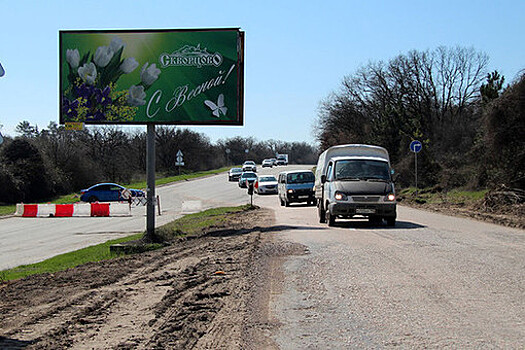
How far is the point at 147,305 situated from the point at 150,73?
10.9 meters

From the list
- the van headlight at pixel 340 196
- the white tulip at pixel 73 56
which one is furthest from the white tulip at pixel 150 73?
the van headlight at pixel 340 196

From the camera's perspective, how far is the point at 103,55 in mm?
17391

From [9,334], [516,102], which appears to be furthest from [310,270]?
[516,102]

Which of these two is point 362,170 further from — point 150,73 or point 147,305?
point 147,305

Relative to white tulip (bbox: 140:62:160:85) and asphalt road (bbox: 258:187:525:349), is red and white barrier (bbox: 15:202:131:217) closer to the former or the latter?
white tulip (bbox: 140:62:160:85)

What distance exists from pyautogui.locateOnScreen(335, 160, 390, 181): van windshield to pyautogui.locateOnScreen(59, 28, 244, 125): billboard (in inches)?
147

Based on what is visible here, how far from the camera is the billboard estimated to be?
17.3 m

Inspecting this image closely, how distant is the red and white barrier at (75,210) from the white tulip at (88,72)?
55.0 feet

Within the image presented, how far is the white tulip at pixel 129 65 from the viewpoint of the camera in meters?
17.3

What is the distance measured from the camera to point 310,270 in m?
10.0

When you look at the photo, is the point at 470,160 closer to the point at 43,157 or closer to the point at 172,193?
the point at 172,193

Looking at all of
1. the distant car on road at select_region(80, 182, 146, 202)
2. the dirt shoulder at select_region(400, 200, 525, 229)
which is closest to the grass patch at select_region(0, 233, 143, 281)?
the dirt shoulder at select_region(400, 200, 525, 229)

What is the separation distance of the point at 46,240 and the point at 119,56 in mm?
8471

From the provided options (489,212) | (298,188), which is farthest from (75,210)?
(489,212)
